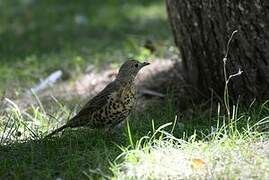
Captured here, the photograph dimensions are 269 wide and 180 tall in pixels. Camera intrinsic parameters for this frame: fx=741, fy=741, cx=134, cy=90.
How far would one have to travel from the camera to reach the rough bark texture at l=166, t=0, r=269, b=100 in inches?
252

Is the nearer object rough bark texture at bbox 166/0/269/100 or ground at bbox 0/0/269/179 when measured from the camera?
ground at bbox 0/0/269/179

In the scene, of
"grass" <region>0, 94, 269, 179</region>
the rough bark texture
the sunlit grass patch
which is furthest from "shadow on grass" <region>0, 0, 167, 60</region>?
the sunlit grass patch

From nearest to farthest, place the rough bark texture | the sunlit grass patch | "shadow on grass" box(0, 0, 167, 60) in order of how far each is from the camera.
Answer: the sunlit grass patch < the rough bark texture < "shadow on grass" box(0, 0, 167, 60)

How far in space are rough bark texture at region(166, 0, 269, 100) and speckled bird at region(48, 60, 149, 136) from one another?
95 centimetres

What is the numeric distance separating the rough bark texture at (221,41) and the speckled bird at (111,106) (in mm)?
950

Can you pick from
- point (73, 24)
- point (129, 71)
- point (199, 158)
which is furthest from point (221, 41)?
point (73, 24)

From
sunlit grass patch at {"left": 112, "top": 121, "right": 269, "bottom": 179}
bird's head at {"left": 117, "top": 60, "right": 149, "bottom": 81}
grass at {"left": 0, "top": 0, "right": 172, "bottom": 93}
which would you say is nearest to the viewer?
sunlit grass patch at {"left": 112, "top": 121, "right": 269, "bottom": 179}

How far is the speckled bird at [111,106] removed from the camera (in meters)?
6.07

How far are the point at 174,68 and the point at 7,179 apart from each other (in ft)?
11.5

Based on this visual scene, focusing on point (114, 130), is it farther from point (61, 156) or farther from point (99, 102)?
point (61, 156)

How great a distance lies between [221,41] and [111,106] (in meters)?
1.33

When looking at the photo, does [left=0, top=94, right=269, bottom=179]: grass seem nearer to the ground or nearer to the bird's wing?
the ground

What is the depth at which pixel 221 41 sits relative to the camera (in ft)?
22.2

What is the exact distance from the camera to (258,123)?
573 centimetres
